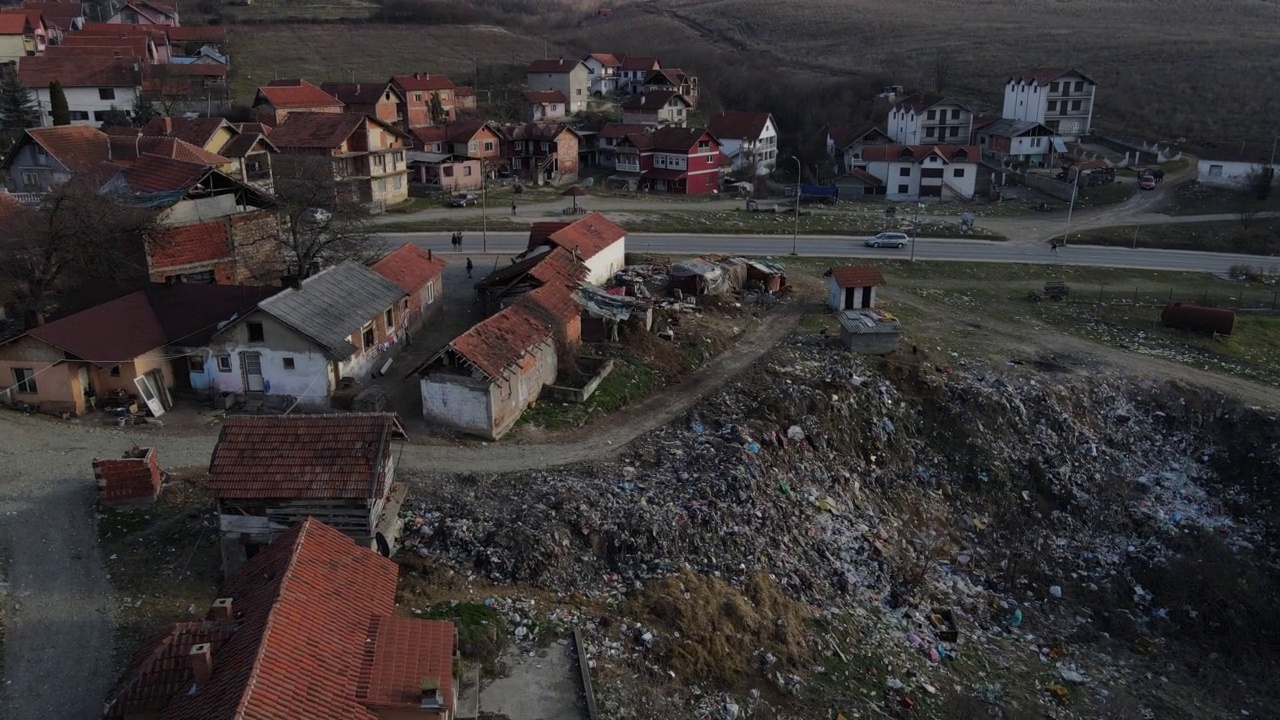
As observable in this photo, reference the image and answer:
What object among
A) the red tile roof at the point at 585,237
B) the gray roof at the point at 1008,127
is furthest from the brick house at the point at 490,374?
the gray roof at the point at 1008,127

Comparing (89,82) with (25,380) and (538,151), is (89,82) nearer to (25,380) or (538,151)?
(538,151)

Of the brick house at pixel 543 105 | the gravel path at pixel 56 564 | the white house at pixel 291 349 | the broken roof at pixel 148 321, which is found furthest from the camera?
the brick house at pixel 543 105

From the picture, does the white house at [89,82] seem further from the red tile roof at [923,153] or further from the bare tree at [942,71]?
the bare tree at [942,71]

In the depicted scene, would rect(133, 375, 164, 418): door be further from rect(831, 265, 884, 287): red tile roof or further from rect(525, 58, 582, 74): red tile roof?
rect(525, 58, 582, 74): red tile roof

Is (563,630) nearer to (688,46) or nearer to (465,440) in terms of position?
(465,440)

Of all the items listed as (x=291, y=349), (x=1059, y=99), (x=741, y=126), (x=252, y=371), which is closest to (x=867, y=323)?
(x=291, y=349)

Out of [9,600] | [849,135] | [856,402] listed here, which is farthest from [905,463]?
[849,135]

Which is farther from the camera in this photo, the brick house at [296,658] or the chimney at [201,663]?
the chimney at [201,663]
